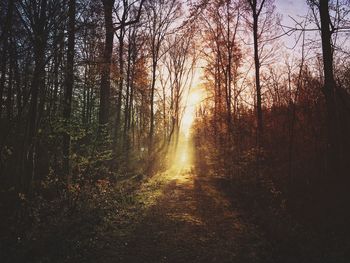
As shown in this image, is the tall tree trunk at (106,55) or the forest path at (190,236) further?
the tall tree trunk at (106,55)

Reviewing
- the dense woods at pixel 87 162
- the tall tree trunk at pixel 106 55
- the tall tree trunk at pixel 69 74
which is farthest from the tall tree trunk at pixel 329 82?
the tall tree trunk at pixel 106 55

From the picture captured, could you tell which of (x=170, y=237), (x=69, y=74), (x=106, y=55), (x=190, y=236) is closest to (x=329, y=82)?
(x=190, y=236)

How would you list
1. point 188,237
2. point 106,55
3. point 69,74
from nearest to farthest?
point 188,237 < point 69,74 < point 106,55

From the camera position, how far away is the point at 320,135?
1384 cm

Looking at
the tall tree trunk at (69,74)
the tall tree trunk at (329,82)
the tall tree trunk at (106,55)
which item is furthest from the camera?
the tall tree trunk at (106,55)

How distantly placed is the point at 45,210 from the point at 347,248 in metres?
8.17

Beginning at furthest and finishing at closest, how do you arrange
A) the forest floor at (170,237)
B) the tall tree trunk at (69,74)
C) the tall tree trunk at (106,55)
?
the tall tree trunk at (106,55)
the tall tree trunk at (69,74)
the forest floor at (170,237)

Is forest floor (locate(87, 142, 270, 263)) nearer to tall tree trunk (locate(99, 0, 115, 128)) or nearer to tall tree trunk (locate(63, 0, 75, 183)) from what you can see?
tall tree trunk (locate(63, 0, 75, 183))

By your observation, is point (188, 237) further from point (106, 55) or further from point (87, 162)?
point (106, 55)

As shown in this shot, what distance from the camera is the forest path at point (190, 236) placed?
6129mm

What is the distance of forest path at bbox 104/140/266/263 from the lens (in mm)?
6129

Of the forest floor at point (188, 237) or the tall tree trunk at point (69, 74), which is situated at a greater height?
the tall tree trunk at point (69, 74)

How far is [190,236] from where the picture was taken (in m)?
7.28

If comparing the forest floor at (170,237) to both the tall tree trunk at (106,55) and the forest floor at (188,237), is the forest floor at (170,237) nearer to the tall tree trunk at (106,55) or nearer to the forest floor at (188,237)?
the forest floor at (188,237)
